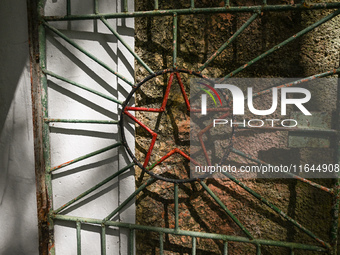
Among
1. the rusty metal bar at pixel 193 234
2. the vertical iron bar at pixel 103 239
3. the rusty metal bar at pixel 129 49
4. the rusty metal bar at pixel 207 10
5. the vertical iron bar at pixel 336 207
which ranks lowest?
the vertical iron bar at pixel 103 239

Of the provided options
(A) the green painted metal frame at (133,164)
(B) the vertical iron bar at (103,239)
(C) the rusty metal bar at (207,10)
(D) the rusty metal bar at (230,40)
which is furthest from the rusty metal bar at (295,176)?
(B) the vertical iron bar at (103,239)

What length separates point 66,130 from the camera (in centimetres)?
123

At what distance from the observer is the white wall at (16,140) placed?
1.19 m

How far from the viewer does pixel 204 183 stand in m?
1.11

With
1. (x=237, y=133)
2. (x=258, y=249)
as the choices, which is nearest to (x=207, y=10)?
(x=237, y=133)

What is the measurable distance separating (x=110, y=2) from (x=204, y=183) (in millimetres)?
1020

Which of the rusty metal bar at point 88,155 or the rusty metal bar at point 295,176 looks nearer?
the rusty metal bar at point 295,176

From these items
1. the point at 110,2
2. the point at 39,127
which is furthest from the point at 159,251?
the point at 110,2

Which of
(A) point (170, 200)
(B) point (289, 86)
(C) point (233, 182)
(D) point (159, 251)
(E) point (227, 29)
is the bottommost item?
(D) point (159, 251)

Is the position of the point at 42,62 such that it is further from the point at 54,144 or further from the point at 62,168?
the point at 62,168

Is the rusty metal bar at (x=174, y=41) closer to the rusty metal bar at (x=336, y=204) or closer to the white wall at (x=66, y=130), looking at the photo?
the white wall at (x=66, y=130)

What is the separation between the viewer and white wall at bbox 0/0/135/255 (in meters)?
1.18

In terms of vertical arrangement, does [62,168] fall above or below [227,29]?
below

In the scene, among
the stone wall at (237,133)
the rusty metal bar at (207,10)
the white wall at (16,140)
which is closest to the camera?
the rusty metal bar at (207,10)
